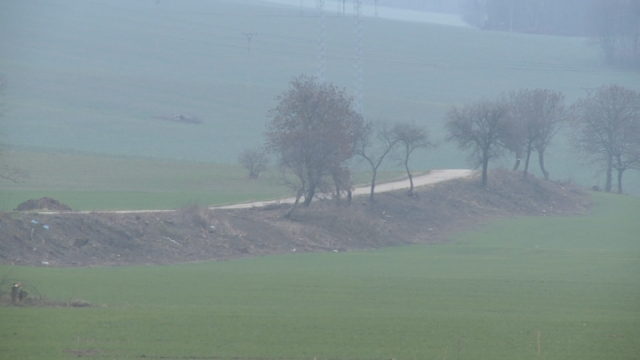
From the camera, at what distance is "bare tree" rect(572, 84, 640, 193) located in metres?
61.6

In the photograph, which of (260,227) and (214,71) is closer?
(260,227)

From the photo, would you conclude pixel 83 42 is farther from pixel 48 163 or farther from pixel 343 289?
pixel 343 289

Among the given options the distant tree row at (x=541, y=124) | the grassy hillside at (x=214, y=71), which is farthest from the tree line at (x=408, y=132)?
the grassy hillside at (x=214, y=71)

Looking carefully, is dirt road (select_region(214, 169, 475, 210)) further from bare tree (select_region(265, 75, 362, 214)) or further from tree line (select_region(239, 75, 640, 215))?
bare tree (select_region(265, 75, 362, 214))

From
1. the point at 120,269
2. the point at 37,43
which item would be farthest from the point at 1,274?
the point at 37,43

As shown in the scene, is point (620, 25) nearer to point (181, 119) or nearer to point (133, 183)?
point (133, 183)

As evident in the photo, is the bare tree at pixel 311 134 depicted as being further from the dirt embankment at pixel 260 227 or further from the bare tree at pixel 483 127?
the bare tree at pixel 483 127

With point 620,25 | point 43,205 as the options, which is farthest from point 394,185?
point 43,205

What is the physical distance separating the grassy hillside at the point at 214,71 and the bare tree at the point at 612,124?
181 centimetres

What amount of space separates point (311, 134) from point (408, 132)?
11.3 m

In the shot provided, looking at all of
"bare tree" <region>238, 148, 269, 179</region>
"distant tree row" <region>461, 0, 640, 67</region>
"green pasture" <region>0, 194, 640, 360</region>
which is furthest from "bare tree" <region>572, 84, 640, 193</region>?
"green pasture" <region>0, 194, 640, 360</region>

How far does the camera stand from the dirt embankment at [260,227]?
2831cm

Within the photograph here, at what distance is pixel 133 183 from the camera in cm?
5003

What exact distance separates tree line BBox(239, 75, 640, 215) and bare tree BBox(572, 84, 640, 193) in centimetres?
8
